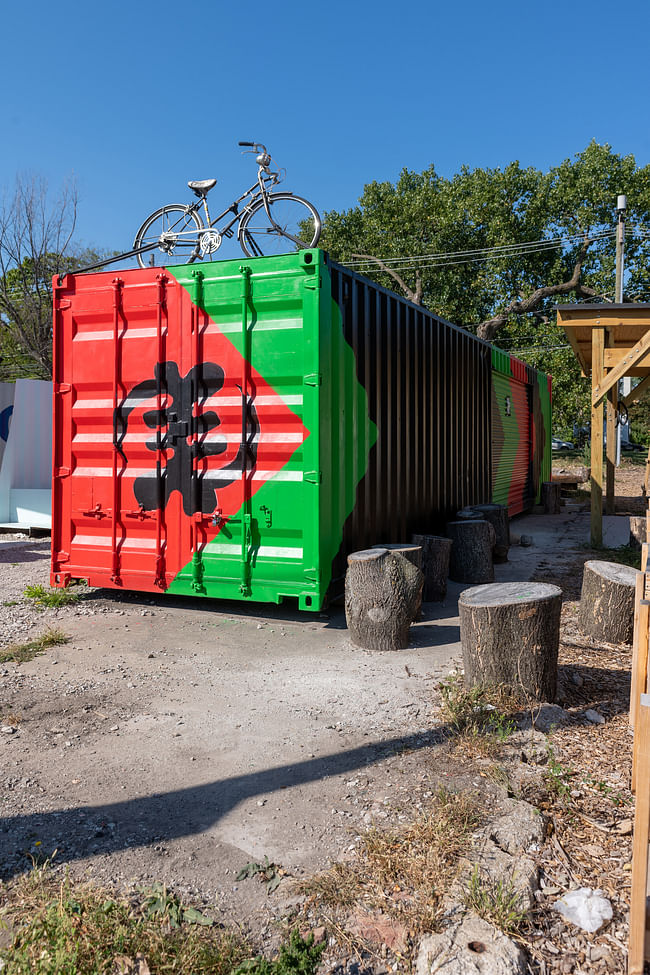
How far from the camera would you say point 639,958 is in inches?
82.1

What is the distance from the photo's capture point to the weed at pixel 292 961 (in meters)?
2.16

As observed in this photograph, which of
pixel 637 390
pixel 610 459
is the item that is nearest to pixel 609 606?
pixel 610 459

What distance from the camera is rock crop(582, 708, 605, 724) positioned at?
4.14 m

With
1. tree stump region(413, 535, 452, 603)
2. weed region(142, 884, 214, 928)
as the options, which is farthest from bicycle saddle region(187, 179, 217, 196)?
weed region(142, 884, 214, 928)

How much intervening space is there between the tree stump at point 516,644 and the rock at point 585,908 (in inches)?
72.3

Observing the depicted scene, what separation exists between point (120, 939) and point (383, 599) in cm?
365

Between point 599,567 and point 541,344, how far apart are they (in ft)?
77.2

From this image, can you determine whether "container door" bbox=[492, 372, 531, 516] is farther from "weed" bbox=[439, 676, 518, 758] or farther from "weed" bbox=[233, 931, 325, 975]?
"weed" bbox=[233, 931, 325, 975]

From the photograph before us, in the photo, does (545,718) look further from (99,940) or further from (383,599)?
(99,940)

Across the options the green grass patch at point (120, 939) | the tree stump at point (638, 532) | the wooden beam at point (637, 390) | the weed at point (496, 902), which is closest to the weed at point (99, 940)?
the green grass patch at point (120, 939)

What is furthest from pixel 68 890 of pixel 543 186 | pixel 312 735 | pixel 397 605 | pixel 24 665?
pixel 543 186

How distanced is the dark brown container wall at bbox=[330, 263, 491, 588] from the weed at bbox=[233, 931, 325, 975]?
162 inches

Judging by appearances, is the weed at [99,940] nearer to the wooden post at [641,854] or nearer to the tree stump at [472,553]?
the wooden post at [641,854]

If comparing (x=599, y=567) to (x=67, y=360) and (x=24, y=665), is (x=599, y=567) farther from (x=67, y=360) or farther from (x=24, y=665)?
(x=67, y=360)
